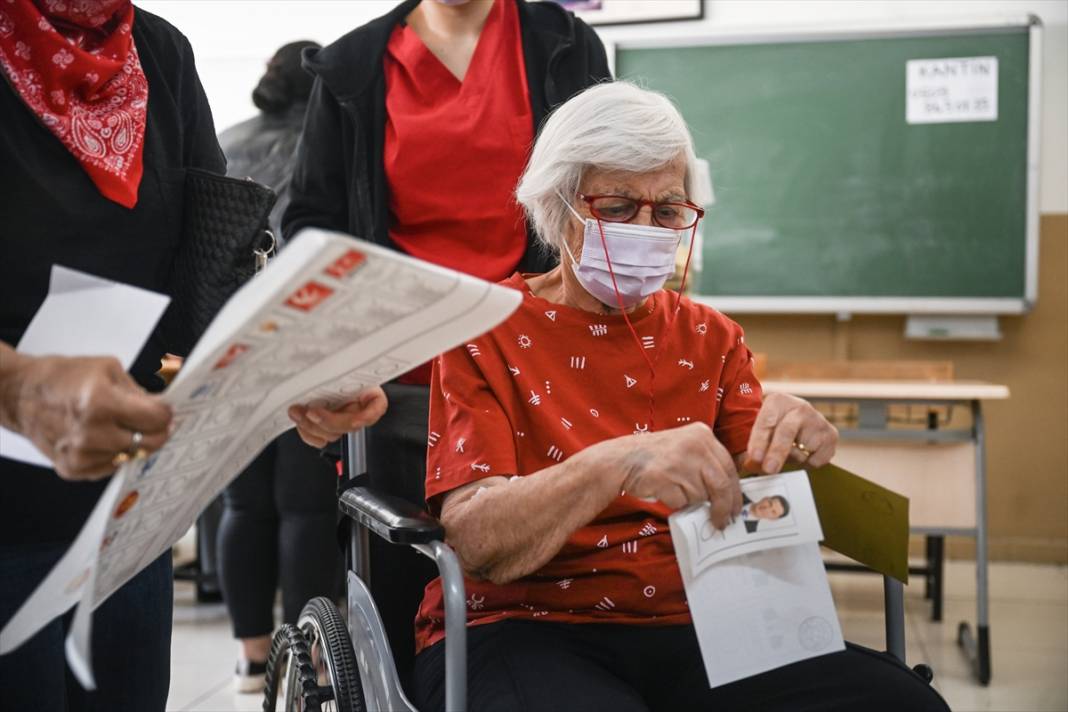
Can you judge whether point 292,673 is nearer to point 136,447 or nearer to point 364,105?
point 136,447

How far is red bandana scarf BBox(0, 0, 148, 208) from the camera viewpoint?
3.05ft

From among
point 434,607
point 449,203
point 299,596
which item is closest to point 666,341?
point 434,607

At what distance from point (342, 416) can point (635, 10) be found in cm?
381

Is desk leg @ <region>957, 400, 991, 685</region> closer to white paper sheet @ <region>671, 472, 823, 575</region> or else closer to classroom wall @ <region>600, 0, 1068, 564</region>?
classroom wall @ <region>600, 0, 1068, 564</region>

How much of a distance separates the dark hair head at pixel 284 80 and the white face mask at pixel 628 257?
1561mm

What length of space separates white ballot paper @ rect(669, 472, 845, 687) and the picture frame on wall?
12.0 ft

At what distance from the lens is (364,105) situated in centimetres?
179

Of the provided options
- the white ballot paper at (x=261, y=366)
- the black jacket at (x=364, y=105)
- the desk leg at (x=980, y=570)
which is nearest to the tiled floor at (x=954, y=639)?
the desk leg at (x=980, y=570)

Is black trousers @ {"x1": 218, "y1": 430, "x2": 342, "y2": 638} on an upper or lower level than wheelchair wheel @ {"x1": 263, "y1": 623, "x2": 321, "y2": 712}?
lower

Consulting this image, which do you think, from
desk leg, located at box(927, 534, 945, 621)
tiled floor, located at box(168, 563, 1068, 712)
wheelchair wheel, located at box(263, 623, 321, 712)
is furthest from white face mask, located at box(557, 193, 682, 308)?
desk leg, located at box(927, 534, 945, 621)

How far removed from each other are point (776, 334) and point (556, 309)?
319 centimetres

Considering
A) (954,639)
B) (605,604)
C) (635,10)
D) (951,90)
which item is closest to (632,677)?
(605,604)

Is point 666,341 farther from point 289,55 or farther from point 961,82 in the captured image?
point 961,82

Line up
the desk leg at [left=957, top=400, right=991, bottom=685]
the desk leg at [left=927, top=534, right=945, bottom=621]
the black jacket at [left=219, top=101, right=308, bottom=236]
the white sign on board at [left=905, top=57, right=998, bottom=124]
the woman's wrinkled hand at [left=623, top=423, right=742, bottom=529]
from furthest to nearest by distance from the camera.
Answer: the white sign on board at [left=905, top=57, right=998, bottom=124], the desk leg at [left=927, top=534, right=945, bottom=621], the desk leg at [left=957, top=400, right=991, bottom=685], the black jacket at [left=219, top=101, right=308, bottom=236], the woman's wrinkled hand at [left=623, top=423, right=742, bottom=529]
